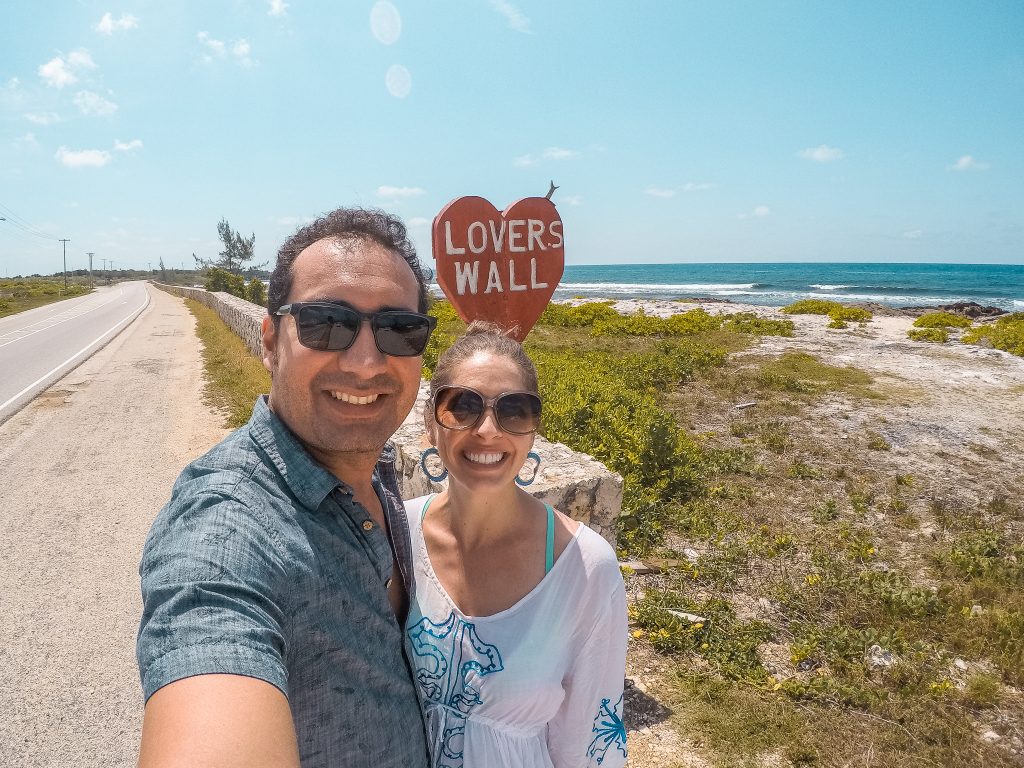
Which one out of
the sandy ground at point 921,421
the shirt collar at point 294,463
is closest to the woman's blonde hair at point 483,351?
the shirt collar at point 294,463

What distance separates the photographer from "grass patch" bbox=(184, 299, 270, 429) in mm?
8828

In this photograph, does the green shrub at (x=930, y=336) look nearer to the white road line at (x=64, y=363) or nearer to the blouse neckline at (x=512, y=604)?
the blouse neckline at (x=512, y=604)

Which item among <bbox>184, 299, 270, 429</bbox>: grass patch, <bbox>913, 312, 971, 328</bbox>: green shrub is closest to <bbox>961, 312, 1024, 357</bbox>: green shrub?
<bbox>913, 312, 971, 328</bbox>: green shrub

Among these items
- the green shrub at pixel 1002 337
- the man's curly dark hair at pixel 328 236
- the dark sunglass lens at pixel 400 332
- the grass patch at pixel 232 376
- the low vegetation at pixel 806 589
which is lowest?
the low vegetation at pixel 806 589

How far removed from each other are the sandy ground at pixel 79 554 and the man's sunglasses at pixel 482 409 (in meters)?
2.45

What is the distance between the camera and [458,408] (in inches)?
70.3

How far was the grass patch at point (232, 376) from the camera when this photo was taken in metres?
8.83

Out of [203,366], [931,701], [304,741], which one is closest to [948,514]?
[931,701]

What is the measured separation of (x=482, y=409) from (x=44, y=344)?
19765mm

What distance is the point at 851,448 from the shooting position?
741 cm

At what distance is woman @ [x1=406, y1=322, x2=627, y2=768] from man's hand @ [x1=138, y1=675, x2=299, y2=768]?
0.65 m

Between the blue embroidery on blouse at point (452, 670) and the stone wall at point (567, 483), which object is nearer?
the blue embroidery on blouse at point (452, 670)

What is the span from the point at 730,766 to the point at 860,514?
12.2 feet

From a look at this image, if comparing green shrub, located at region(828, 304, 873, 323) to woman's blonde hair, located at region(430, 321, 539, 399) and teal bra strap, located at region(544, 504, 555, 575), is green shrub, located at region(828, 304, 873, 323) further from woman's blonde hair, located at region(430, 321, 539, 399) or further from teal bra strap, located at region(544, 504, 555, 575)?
teal bra strap, located at region(544, 504, 555, 575)
